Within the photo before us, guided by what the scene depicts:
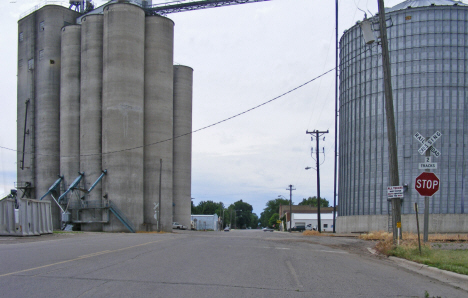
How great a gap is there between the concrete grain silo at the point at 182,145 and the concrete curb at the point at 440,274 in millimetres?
52438

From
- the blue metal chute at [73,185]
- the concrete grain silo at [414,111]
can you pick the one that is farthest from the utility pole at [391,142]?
the blue metal chute at [73,185]

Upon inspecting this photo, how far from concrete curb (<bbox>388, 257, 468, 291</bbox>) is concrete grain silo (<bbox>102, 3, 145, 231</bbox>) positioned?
38.0 m

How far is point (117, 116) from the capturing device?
48125 millimetres

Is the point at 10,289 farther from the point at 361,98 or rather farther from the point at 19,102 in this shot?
the point at 19,102

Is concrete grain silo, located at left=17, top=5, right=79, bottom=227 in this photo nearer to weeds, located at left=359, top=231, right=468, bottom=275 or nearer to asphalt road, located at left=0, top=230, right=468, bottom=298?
asphalt road, located at left=0, top=230, right=468, bottom=298


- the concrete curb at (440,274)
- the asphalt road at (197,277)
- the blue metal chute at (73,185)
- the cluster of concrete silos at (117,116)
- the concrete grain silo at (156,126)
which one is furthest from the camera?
the concrete grain silo at (156,126)

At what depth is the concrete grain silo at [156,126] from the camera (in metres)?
51.2

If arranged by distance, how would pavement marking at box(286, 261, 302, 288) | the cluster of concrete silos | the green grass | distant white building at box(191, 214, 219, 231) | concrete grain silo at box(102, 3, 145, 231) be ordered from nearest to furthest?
pavement marking at box(286, 261, 302, 288) → the green grass → concrete grain silo at box(102, 3, 145, 231) → the cluster of concrete silos → distant white building at box(191, 214, 219, 231)

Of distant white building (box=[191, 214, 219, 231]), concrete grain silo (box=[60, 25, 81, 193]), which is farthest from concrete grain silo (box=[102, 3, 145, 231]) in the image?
distant white building (box=[191, 214, 219, 231])

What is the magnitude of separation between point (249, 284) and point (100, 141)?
44.2 metres

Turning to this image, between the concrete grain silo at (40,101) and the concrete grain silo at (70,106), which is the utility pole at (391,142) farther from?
the concrete grain silo at (40,101)

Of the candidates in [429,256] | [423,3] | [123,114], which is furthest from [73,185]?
[429,256]

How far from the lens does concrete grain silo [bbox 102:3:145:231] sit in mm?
47719

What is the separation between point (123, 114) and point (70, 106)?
8.80 meters
